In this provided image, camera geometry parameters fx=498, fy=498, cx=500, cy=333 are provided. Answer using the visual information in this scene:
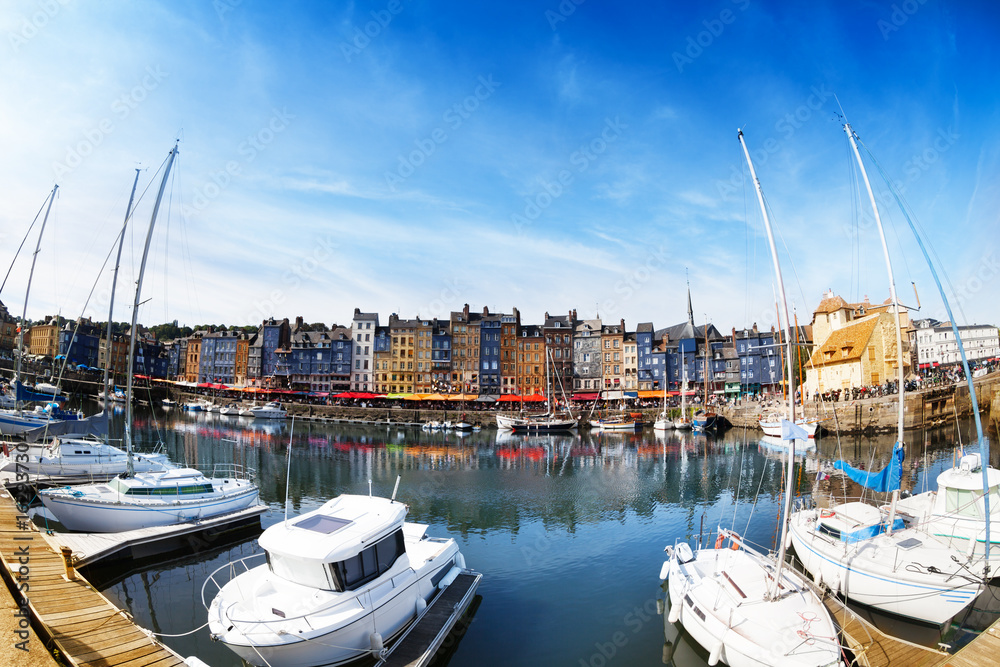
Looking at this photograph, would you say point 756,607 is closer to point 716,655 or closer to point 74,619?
point 716,655

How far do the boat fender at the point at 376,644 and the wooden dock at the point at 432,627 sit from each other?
0.18 meters

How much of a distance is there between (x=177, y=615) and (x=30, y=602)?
466cm

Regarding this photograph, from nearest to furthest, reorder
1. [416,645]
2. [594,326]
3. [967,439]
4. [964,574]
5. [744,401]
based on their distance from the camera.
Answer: [416,645] < [964,574] < [967,439] < [744,401] < [594,326]

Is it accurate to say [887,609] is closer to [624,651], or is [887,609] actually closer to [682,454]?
[624,651]

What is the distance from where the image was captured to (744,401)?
74.1 m

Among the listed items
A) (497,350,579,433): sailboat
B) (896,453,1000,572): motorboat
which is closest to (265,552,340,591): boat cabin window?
(896,453,1000,572): motorboat

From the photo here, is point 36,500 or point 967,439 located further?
point 967,439

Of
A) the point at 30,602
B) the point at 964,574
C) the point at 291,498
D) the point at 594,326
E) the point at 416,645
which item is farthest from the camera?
the point at 594,326

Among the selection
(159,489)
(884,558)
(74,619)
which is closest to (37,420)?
(159,489)

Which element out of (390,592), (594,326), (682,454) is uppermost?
(594,326)

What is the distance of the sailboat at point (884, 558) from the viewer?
42.9ft

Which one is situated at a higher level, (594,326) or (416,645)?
(594,326)

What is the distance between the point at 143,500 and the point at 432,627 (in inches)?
565

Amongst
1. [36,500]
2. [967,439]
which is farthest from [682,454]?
[36,500]
